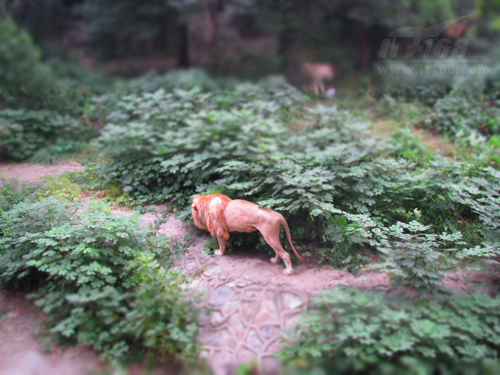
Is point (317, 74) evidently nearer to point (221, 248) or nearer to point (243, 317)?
point (221, 248)

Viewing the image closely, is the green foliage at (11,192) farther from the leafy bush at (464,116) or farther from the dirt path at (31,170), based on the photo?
the leafy bush at (464,116)

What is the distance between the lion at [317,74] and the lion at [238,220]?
21.7ft

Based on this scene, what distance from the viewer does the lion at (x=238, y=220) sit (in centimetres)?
408

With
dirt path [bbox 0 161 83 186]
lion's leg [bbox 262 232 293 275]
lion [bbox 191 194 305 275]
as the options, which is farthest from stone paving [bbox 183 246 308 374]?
dirt path [bbox 0 161 83 186]

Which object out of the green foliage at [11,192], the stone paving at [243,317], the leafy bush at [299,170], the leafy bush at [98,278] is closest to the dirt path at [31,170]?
the green foliage at [11,192]

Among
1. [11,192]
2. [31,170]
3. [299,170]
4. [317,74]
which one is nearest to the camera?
[299,170]

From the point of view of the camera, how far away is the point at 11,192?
5598 millimetres

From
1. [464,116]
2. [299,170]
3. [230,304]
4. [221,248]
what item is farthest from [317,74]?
[230,304]

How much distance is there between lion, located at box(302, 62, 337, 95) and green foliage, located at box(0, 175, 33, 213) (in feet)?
24.9

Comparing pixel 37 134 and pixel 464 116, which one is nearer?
pixel 37 134

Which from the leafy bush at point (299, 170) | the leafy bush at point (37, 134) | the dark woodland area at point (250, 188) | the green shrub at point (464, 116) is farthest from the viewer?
the green shrub at point (464, 116)

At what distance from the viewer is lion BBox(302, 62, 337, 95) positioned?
993 centimetres

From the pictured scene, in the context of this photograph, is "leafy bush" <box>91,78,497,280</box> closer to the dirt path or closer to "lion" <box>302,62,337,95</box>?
the dirt path

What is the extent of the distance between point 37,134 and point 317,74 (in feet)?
25.4
